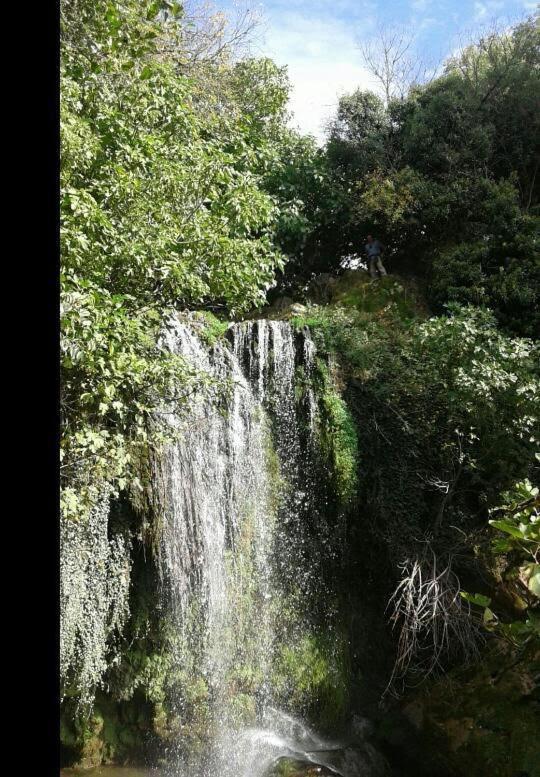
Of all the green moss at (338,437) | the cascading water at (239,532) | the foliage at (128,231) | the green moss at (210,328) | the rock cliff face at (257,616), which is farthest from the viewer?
the green moss at (210,328)

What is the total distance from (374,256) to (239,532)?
7796mm

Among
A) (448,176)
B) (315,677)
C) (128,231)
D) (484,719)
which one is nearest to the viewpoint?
(484,719)

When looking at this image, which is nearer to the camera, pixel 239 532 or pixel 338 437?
pixel 239 532

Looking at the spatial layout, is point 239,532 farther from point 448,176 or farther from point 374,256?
point 448,176

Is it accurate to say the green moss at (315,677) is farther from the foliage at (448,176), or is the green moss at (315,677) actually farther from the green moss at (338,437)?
the foliage at (448,176)

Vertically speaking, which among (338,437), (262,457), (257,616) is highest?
(338,437)

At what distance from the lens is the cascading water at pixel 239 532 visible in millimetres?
6574

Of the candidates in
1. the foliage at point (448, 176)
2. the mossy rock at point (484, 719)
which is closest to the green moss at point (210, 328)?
the mossy rock at point (484, 719)

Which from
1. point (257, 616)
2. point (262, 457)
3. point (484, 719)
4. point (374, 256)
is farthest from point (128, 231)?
point (374, 256)

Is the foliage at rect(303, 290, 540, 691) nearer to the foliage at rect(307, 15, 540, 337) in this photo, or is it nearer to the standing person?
the foliage at rect(307, 15, 540, 337)

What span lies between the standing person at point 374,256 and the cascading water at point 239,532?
535 cm

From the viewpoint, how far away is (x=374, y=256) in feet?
42.7

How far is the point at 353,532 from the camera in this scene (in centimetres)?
759
